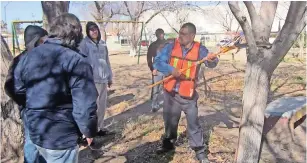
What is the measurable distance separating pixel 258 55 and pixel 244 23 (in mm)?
318

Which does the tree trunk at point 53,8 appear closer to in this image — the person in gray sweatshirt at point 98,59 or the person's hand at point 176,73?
the person in gray sweatshirt at point 98,59

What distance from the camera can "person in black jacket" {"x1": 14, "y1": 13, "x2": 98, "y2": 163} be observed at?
2.24 meters

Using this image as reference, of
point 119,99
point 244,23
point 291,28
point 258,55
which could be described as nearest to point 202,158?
point 258,55

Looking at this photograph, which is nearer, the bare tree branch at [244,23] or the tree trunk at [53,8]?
the bare tree branch at [244,23]

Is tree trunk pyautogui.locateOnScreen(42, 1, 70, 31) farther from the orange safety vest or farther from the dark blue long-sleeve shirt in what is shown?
the dark blue long-sleeve shirt

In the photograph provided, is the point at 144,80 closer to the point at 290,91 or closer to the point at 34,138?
the point at 290,91

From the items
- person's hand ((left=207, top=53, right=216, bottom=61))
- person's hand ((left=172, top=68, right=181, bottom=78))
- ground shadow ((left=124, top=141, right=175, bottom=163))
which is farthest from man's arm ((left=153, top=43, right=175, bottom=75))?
ground shadow ((left=124, top=141, right=175, bottom=163))

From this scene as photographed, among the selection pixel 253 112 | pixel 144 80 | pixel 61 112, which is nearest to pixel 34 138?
pixel 61 112

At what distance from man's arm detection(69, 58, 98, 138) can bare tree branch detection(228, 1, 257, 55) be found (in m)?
1.43

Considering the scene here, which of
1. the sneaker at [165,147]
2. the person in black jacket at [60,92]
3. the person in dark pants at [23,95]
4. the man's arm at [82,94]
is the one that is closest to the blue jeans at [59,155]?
the person in black jacket at [60,92]

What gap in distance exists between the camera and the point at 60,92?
2.29 metres

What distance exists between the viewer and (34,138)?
2410mm

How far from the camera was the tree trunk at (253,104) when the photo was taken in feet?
10.4

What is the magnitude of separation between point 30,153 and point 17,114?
1351mm
